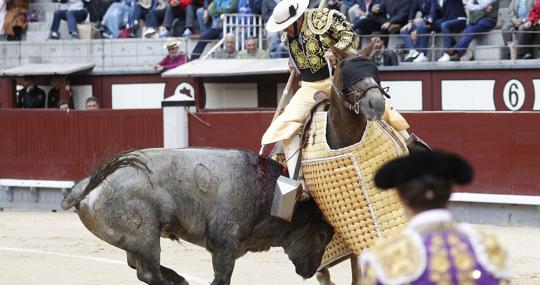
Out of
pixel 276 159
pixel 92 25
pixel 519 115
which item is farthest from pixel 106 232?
pixel 92 25

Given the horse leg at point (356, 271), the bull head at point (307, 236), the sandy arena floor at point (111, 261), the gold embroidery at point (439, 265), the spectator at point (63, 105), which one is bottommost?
the sandy arena floor at point (111, 261)

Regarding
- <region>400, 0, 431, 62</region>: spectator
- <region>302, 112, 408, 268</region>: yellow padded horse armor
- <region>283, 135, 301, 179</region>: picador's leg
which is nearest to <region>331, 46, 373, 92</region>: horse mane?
<region>302, 112, 408, 268</region>: yellow padded horse armor

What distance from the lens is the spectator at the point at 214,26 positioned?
15.9m

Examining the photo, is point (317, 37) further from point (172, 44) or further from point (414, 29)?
point (172, 44)

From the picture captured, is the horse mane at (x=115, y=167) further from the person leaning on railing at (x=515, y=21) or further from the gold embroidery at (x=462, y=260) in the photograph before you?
the person leaning on railing at (x=515, y=21)

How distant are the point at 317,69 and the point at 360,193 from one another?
2.60 feet

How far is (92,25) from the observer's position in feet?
59.3

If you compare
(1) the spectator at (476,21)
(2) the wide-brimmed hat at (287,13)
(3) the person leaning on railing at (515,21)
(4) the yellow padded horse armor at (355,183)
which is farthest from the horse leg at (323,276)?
(1) the spectator at (476,21)

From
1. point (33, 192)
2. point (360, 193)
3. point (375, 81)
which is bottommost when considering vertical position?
point (33, 192)

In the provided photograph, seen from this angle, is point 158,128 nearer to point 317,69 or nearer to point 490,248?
point 317,69

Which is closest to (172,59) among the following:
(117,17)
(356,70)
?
(117,17)

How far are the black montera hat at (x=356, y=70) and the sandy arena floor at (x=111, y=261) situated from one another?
2580mm

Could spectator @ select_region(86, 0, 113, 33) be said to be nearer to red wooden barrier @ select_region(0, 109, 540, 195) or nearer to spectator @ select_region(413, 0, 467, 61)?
red wooden barrier @ select_region(0, 109, 540, 195)

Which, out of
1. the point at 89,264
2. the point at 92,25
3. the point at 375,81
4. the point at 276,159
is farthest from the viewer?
the point at 92,25
